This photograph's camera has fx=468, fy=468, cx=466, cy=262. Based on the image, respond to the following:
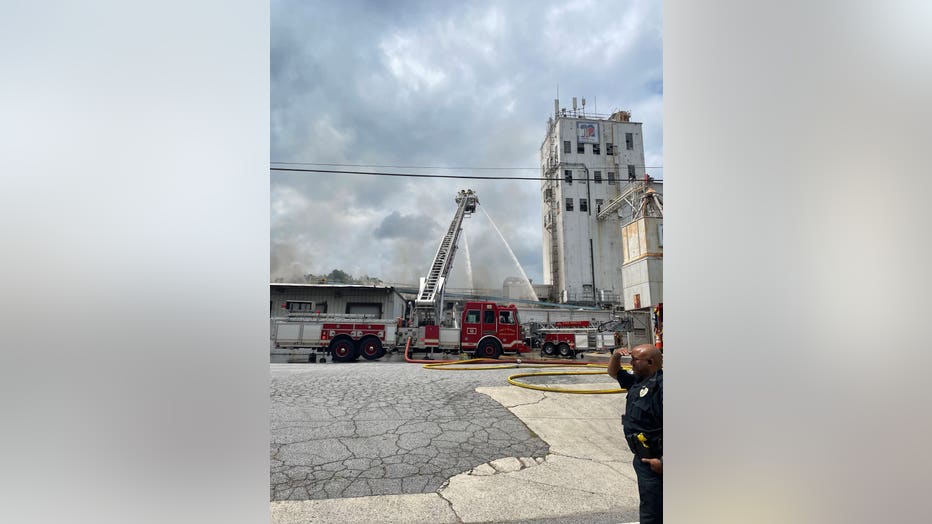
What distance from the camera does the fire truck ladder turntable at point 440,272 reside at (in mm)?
15531

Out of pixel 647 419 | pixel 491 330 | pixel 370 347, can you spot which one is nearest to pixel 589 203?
pixel 491 330

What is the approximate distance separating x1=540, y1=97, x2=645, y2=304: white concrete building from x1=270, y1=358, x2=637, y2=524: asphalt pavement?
2629cm

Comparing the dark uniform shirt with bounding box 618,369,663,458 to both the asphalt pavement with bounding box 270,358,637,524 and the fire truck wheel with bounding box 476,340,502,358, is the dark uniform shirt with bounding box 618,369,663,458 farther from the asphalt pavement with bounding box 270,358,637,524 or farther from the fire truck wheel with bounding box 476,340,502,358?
the fire truck wheel with bounding box 476,340,502,358

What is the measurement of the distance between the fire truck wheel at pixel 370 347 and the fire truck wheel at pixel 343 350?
28cm

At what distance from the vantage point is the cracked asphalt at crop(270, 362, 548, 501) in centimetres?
389

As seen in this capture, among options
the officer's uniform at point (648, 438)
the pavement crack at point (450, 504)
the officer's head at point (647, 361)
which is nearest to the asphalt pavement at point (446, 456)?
the pavement crack at point (450, 504)

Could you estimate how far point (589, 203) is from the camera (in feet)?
109

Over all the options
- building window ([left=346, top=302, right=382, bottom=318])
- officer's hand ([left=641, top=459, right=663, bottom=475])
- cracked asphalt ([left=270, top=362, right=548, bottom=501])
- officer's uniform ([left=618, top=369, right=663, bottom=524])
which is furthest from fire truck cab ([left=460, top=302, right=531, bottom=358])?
building window ([left=346, top=302, right=382, bottom=318])

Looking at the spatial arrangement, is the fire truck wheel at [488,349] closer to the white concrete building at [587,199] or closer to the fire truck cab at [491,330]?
the fire truck cab at [491,330]

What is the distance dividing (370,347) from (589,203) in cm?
2327

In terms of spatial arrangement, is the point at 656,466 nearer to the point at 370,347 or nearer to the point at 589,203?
the point at 370,347
